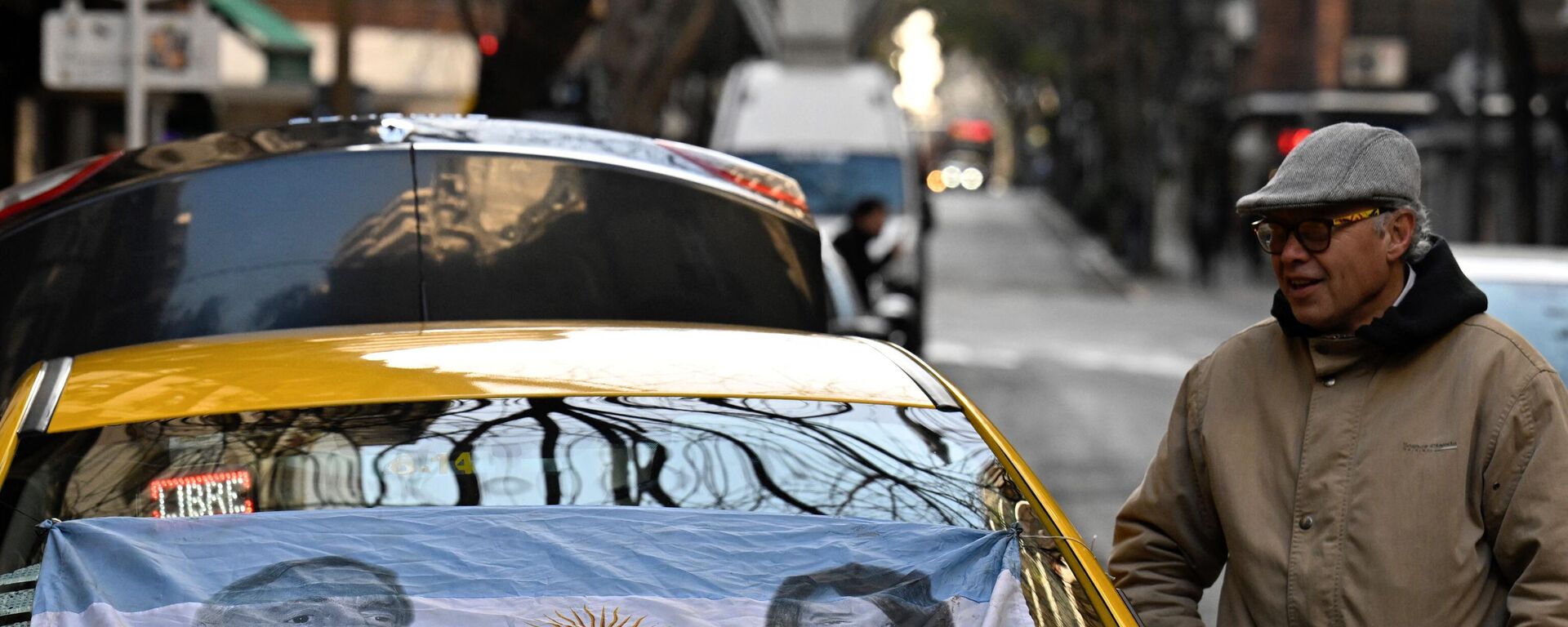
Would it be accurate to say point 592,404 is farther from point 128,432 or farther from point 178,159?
point 178,159

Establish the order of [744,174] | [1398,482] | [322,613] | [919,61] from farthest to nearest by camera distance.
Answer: [919,61], [744,174], [1398,482], [322,613]

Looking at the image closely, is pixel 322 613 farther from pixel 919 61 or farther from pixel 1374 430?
pixel 919 61

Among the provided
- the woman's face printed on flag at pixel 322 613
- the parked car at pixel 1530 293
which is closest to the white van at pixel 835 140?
the parked car at pixel 1530 293

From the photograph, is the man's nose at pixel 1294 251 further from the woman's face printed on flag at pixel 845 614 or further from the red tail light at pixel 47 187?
the red tail light at pixel 47 187

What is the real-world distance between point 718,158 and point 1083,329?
21.6m

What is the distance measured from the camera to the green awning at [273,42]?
27045 mm

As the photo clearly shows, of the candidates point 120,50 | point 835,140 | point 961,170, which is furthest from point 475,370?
point 961,170

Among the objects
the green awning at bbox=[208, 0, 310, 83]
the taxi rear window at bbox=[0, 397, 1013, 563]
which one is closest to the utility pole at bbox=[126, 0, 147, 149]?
the taxi rear window at bbox=[0, 397, 1013, 563]

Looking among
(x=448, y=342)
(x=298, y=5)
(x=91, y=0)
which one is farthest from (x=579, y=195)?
(x=298, y=5)

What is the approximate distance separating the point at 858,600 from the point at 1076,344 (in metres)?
21.1

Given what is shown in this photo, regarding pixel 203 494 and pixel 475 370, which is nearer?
pixel 203 494

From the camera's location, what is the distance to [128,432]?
3.14 m

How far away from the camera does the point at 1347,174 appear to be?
3359mm

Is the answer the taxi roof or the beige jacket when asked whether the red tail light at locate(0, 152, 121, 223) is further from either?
the beige jacket
